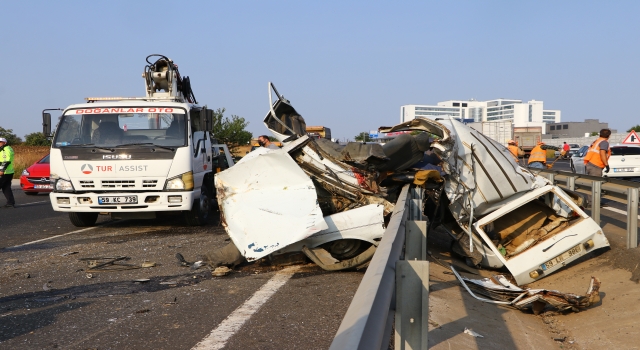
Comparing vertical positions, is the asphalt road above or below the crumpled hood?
below

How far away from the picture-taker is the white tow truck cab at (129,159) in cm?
1055

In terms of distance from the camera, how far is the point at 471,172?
7668 mm

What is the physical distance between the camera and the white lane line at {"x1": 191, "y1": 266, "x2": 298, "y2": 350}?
4.27 metres

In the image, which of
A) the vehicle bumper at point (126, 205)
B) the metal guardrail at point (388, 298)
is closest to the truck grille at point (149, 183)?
the vehicle bumper at point (126, 205)

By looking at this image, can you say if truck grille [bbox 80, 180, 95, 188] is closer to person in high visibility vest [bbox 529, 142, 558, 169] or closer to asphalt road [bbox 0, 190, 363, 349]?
asphalt road [bbox 0, 190, 363, 349]

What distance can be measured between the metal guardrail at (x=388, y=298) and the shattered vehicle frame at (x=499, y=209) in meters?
3.06

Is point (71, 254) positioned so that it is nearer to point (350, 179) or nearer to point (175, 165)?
point (175, 165)

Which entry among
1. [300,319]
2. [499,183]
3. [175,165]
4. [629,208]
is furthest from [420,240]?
[175,165]

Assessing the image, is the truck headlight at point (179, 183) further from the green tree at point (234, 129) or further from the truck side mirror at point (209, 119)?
the green tree at point (234, 129)

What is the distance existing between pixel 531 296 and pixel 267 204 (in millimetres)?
2709

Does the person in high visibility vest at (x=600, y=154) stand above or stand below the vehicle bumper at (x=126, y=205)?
above

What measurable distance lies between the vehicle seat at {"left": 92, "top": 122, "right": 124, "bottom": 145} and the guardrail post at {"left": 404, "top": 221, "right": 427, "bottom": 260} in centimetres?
769

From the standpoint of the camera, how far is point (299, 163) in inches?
282

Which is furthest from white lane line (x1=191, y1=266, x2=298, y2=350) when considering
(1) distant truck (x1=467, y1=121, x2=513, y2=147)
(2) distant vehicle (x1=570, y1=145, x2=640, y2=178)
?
(1) distant truck (x1=467, y1=121, x2=513, y2=147)
